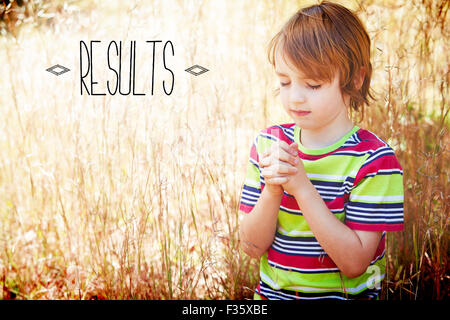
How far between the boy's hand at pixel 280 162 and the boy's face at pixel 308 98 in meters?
0.11

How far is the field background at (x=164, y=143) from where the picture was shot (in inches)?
61.3

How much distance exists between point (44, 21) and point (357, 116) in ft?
4.48

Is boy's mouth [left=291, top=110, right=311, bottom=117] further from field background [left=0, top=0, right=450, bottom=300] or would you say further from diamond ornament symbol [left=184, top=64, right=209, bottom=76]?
diamond ornament symbol [left=184, top=64, right=209, bottom=76]

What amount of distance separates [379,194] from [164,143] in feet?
2.58

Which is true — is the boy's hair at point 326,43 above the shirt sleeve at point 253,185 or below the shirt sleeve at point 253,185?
above

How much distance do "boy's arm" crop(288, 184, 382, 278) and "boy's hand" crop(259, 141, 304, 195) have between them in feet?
0.17

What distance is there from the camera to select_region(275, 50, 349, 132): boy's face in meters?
1.12

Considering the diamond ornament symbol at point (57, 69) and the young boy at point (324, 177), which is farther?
the diamond ornament symbol at point (57, 69)

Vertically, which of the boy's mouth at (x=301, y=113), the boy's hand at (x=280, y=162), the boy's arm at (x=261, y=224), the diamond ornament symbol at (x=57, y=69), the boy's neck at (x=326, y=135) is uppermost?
the diamond ornament symbol at (x=57, y=69)

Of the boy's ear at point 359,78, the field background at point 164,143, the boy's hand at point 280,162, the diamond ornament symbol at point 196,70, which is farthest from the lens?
the diamond ornament symbol at point 196,70

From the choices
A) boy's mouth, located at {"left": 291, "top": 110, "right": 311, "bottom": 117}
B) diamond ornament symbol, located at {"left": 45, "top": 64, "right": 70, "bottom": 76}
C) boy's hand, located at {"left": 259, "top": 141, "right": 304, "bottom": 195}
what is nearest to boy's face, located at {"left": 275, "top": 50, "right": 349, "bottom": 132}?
boy's mouth, located at {"left": 291, "top": 110, "right": 311, "bottom": 117}

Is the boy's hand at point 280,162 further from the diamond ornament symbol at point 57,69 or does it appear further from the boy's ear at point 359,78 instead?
the diamond ornament symbol at point 57,69

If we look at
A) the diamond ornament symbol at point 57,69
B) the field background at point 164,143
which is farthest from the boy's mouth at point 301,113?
the diamond ornament symbol at point 57,69
